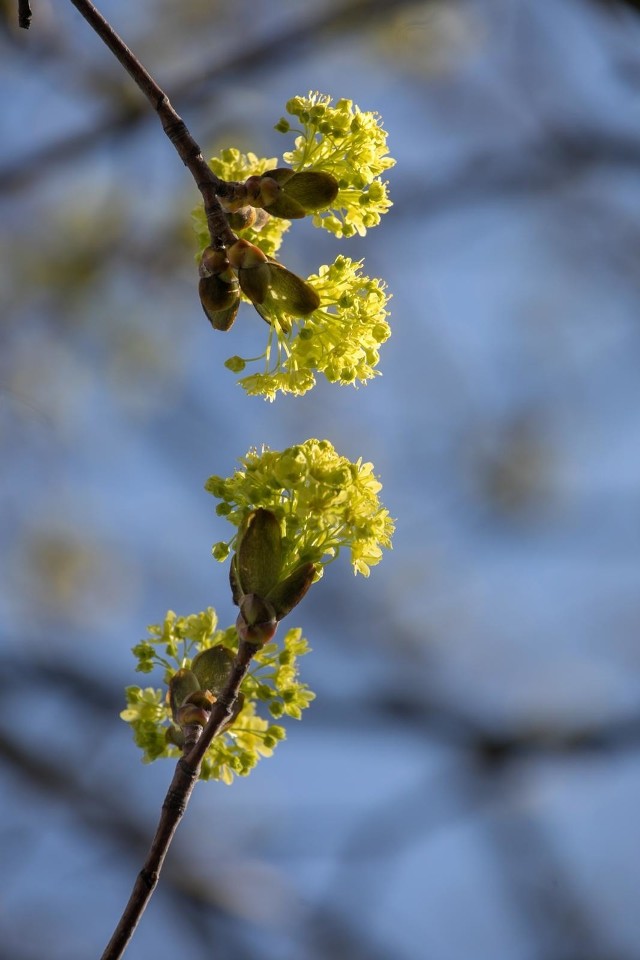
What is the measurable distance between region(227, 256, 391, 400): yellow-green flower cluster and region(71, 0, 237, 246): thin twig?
172mm

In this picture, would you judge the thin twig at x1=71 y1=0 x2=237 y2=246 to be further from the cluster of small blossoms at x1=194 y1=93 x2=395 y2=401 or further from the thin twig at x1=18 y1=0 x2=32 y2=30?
the thin twig at x1=18 y1=0 x2=32 y2=30

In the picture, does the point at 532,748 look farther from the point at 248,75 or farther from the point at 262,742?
the point at 262,742

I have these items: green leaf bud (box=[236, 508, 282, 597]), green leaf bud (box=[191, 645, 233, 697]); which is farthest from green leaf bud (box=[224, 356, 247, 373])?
green leaf bud (box=[191, 645, 233, 697])

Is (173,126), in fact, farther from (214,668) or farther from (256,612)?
(214,668)

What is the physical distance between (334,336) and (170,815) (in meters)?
0.76

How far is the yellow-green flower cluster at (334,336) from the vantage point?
166cm

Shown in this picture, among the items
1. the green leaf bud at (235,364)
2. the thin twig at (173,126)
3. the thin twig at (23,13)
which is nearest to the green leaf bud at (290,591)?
the green leaf bud at (235,364)

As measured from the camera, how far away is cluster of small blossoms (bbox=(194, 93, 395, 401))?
1597 millimetres

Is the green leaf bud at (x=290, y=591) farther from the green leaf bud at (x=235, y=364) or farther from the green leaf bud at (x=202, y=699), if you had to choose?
the green leaf bud at (x=235, y=364)

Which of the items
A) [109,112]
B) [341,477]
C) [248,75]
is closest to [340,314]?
[341,477]

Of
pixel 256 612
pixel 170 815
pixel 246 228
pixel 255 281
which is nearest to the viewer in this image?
pixel 170 815

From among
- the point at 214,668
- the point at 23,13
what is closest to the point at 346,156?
the point at 23,13

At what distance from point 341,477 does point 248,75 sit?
4.14 m

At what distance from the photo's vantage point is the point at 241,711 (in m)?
1.65
